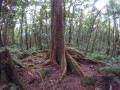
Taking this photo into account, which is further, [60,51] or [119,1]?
[119,1]

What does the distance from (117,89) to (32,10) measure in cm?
1901

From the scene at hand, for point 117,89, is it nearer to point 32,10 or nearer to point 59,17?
point 59,17

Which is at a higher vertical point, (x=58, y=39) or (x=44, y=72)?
(x=58, y=39)

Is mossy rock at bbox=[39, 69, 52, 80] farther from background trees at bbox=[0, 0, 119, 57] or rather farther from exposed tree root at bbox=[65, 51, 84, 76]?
background trees at bbox=[0, 0, 119, 57]

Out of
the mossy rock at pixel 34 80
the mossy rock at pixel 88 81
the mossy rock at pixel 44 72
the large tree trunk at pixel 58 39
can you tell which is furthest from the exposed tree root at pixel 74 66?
the mossy rock at pixel 34 80

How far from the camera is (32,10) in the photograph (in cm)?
1877

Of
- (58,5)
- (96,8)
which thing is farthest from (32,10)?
(58,5)

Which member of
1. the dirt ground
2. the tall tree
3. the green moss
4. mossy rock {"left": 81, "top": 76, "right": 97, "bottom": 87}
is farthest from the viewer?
the green moss

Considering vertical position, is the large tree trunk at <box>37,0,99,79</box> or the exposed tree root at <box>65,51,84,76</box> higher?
the large tree trunk at <box>37,0,99,79</box>

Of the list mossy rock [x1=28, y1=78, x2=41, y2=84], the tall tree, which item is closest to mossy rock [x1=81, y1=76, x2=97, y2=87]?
mossy rock [x1=28, y1=78, x2=41, y2=84]

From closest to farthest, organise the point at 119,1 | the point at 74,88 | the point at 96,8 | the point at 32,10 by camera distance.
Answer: the point at 74,88 → the point at 119,1 → the point at 96,8 → the point at 32,10

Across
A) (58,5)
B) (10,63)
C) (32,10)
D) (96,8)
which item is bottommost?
(10,63)

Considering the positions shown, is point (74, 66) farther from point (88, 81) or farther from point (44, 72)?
point (44, 72)

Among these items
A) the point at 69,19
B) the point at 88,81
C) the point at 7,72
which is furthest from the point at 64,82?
the point at 69,19
